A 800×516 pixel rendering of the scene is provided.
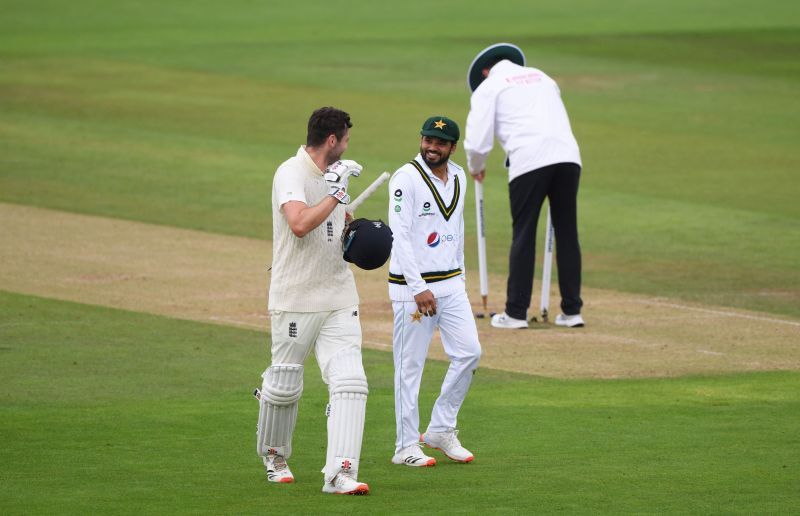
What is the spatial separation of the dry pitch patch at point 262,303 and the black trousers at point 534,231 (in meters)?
0.32

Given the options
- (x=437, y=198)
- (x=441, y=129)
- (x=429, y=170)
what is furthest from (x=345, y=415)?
(x=441, y=129)

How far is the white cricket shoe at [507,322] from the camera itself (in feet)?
46.8

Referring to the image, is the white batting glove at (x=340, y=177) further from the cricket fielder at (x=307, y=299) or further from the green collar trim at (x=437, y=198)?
the green collar trim at (x=437, y=198)

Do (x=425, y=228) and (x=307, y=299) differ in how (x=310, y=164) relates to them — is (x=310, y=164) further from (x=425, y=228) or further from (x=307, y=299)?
(x=425, y=228)

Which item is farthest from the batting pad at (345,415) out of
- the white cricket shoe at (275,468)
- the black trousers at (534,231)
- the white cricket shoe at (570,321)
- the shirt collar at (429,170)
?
the white cricket shoe at (570,321)

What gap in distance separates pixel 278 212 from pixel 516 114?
A: 607cm

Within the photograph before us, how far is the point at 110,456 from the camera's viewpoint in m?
9.31

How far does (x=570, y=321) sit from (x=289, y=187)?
247 inches

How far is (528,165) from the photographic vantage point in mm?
14195

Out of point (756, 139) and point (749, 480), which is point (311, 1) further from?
point (749, 480)

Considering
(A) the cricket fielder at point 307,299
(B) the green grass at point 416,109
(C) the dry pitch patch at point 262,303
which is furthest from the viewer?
(B) the green grass at point 416,109

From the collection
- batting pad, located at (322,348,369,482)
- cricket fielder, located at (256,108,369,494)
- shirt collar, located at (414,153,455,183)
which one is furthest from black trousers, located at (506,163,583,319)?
batting pad, located at (322,348,369,482)

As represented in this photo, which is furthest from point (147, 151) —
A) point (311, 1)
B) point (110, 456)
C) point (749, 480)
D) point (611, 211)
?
point (311, 1)

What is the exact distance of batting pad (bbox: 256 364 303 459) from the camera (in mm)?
8656
